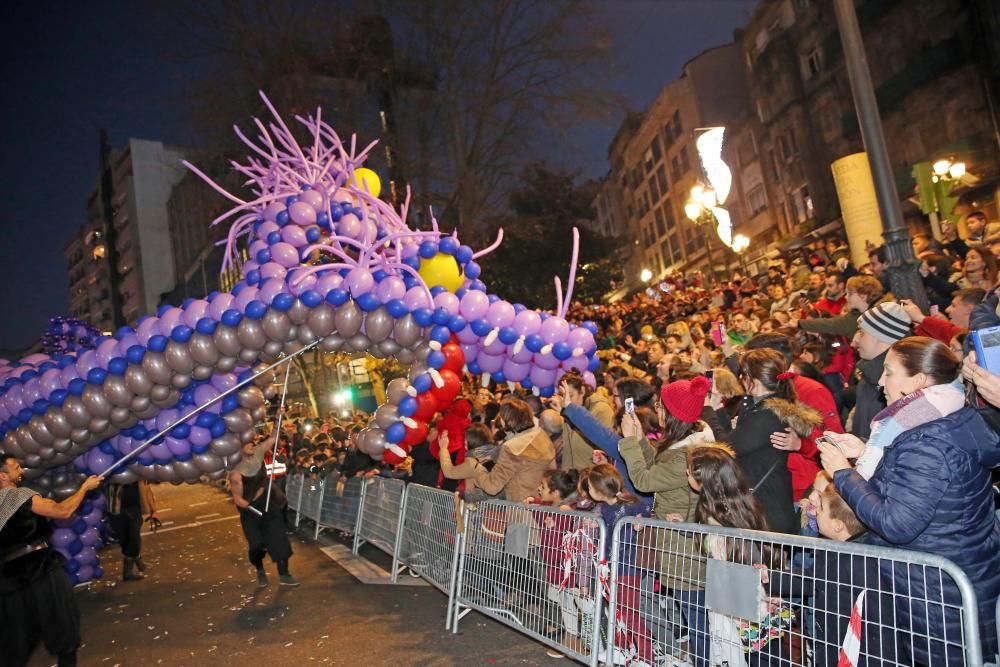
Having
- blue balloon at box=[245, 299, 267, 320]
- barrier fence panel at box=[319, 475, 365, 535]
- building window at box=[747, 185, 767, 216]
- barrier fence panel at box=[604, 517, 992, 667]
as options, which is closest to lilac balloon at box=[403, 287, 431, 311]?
blue balloon at box=[245, 299, 267, 320]

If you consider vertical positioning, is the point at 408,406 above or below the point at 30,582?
above

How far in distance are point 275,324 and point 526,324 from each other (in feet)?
7.40

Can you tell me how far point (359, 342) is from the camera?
22.6ft

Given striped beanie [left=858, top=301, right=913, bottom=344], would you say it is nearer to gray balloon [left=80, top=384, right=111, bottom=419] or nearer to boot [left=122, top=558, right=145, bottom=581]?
gray balloon [left=80, top=384, right=111, bottom=419]

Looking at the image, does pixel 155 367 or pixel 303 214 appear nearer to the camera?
pixel 155 367

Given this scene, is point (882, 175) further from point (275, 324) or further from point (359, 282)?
point (275, 324)

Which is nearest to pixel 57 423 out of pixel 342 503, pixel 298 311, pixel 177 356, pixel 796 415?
pixel 177 356

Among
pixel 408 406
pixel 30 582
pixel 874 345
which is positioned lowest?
pixel 30 582

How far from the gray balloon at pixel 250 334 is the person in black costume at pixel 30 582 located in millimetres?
1807

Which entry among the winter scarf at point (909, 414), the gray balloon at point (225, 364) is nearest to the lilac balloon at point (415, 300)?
the gray balloon at point (225, 364)

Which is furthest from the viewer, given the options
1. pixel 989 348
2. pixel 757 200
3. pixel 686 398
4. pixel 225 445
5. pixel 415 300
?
pixel 757 200

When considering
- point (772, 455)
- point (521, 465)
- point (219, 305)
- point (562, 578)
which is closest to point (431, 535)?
point (521, 465)

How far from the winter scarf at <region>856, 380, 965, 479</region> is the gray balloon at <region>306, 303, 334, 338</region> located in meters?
4.78

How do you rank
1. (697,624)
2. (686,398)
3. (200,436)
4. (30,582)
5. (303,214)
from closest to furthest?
1. (697,624)
2. (686,398)
3. (30,582)
4. (303,214)
5. (200,436)
